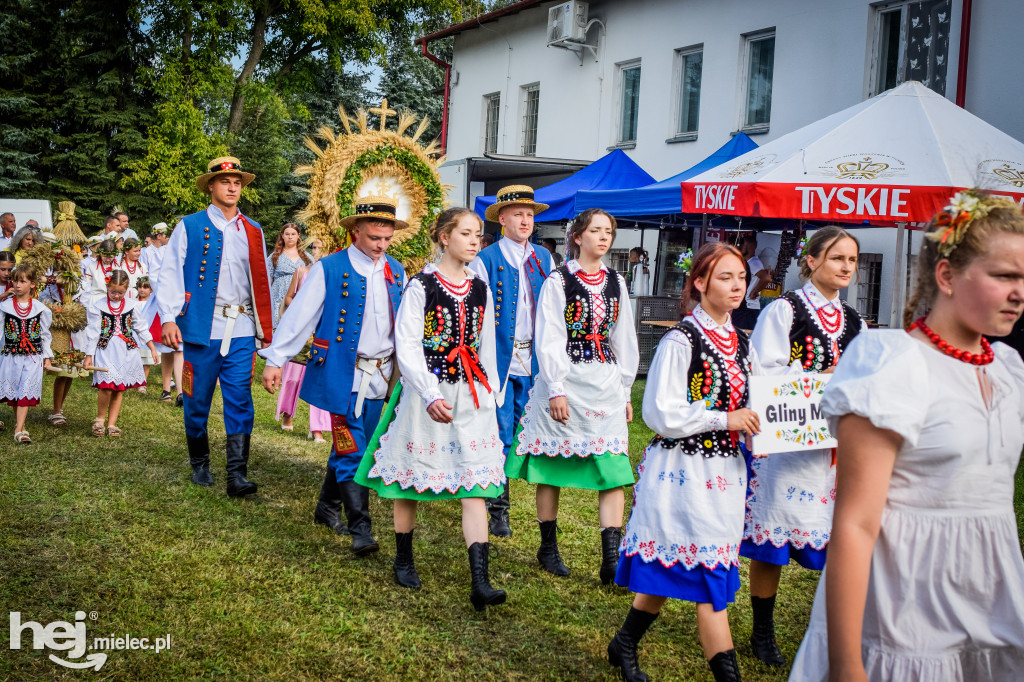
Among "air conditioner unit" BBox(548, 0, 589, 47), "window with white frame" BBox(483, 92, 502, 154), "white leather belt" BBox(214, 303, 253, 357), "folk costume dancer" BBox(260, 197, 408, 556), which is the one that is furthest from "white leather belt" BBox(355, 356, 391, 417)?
"window with white frame" BBox(483, 92, 502, 154)

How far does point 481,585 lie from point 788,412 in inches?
69.3

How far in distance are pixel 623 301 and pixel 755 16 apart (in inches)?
452

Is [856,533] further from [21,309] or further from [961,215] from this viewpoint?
[21,309]

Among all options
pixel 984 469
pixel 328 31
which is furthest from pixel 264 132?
pixel 984 469

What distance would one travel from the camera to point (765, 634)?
12.9 feet

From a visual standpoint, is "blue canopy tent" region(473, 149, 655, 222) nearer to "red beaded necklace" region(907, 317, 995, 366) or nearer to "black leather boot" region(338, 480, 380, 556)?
"black leather boot" region(338, 480, 380, 556)

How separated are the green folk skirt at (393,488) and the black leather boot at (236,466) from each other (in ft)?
5.83

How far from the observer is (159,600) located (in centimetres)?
418

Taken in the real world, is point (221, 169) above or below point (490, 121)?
below

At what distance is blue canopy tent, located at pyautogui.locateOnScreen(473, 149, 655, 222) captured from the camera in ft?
42.5

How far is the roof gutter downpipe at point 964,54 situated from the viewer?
11.7m

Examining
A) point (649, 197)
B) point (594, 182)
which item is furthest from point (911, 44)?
point (649, 197)

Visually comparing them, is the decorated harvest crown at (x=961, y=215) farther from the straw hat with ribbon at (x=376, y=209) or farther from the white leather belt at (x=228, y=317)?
the white leather belt at (x=228, y=317)

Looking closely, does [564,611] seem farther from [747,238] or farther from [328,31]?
[328,31]
